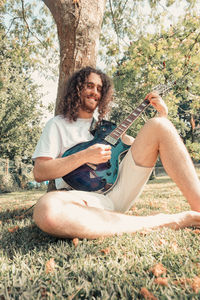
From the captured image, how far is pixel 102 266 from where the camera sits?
4.82 ft

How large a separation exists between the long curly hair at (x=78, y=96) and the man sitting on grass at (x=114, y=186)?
26 mm

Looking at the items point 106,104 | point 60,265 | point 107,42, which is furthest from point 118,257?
point 107,42

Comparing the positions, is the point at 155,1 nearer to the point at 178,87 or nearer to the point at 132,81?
the point at 178,87

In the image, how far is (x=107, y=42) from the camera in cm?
789

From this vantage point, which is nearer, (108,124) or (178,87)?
(108,124)

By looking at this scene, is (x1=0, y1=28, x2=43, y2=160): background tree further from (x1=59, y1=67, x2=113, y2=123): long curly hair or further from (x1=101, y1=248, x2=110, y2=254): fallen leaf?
(x1=101, y1=248, x2=110, y2=254): fallen leaf

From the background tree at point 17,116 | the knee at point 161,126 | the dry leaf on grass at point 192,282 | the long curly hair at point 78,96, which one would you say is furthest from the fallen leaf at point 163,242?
the background tree at point 17,116

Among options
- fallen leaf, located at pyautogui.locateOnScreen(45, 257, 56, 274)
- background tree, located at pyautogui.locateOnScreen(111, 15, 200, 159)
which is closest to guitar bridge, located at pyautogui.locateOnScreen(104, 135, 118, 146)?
fallen leaf, located at pyautogui.locateOnScreen(45, 257, 56, 274)

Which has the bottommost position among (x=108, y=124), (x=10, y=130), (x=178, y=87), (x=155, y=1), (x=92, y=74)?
(x=10, y=130)

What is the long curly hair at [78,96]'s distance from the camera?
2812 mm

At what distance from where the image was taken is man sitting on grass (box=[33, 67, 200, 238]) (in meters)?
1.82

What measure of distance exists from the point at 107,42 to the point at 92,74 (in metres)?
5.46

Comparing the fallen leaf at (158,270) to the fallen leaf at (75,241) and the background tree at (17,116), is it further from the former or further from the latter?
the background tree at (17,116)

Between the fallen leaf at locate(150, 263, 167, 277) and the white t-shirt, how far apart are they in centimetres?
131
